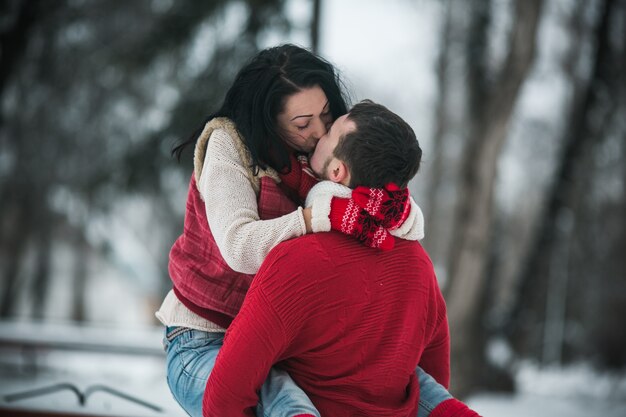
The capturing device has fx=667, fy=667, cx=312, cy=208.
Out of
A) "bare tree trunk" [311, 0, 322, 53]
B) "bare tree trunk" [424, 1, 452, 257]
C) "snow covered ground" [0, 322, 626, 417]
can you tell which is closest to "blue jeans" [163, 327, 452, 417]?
"snow covered ground" [0, 322, 626, 417]

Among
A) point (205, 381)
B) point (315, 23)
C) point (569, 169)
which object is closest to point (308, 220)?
point (205, 381)

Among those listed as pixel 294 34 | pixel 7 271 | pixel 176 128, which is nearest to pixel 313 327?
pixel 294 34

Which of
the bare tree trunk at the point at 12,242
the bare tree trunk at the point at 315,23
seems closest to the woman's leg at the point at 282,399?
the bare tree trunk at the point at 315,23

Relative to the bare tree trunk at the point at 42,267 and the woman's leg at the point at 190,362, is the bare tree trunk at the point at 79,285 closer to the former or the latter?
the bare tree trunk at the point at 42,267

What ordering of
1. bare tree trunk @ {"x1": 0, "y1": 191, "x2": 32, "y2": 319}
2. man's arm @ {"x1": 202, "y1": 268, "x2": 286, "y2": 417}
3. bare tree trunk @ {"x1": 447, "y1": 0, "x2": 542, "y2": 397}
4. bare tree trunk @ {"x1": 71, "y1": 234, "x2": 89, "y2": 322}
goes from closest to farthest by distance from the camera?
man's arm @ {"x1": 202, "y1": 268, "x2": 286, "y2": 417}, bare tree trunk @ {"x1": 447, "y1": 0, "x2": 542, "y2": 397}, bare tree trunk @ {"x1": 0, "y1": 191, "x2": 32, "y2": 319}, bare tree trunk @ {"x1": 71, "y1": 234, "x2": 89, "y2": 322}

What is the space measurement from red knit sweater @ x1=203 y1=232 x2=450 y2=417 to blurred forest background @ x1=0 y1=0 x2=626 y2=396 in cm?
67

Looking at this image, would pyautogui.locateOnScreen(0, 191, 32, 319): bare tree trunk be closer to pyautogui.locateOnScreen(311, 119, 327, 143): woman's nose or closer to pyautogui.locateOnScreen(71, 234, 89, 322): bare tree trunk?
pyautogui.locateOnScreen(71, 234, 89, 322): bare tree trunk

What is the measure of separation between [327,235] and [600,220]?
483 inches

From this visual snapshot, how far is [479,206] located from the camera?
747cm

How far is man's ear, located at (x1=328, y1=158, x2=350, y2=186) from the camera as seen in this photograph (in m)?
1.84

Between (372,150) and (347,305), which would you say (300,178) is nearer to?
(372,150)

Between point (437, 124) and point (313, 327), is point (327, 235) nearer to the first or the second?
point (313, 327)

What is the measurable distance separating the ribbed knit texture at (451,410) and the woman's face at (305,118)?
879 millimetres

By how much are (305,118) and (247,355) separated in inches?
30.0
